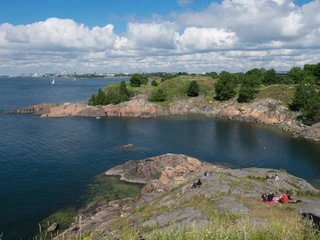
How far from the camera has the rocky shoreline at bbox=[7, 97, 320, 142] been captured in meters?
88.2

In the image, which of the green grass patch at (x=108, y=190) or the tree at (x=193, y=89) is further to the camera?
the tree at (x=193, y=89)

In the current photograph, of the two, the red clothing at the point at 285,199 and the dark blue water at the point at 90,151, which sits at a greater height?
the red clothing at the point at 285,199

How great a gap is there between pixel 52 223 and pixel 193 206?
17.6 m

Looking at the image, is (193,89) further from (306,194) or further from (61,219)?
(61,219)

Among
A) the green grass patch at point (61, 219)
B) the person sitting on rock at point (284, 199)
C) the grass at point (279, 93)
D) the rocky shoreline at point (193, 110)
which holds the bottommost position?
the green grass patch at point (61, 219)

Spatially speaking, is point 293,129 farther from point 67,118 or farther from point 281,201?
point 67,118

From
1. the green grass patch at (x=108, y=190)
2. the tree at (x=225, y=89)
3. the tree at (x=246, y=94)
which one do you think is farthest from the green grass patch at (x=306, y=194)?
the tree at (x=225, y=89)

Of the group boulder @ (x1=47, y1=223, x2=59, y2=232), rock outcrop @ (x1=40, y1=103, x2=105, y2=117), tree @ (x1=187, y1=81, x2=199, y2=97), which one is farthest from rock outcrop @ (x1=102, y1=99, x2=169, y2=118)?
boulder @ (x1=47, y1=223, x2=59, y2=232)

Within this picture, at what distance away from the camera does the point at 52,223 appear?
103ft

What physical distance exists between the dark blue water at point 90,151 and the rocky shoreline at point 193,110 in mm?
6279

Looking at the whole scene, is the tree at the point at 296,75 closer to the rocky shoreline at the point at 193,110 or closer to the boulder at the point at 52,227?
the rocky shoreline at the point at 193,110

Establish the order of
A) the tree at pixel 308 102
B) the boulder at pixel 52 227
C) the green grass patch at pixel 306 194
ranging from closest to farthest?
the green grass patch at pixel 306 194 < the boulder at pixel 52 227 < the tree at pixel 308 102

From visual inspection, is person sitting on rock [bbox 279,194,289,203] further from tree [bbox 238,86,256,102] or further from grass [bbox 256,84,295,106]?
tree [bbox 238,86,256,102]

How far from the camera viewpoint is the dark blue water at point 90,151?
37375 millimetres
